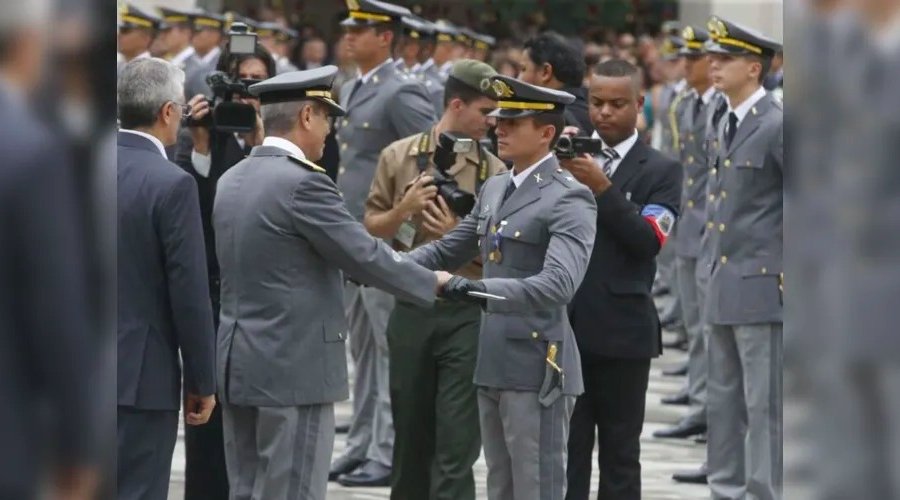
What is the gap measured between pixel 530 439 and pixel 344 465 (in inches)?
116

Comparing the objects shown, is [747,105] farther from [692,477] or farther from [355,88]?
[355,88]

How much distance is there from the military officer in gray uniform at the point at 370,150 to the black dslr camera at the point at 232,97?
5.35ft

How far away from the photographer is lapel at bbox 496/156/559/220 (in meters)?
4.88

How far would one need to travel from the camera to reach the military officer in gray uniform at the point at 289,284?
4480mm

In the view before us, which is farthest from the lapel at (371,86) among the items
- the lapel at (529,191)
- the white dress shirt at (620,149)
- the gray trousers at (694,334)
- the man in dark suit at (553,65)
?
the lapel at (529,191)

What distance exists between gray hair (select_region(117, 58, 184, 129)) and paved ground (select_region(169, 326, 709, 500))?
2866 millimetres

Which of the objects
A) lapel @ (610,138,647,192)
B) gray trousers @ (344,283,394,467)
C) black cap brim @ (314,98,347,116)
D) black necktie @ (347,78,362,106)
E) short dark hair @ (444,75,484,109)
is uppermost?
black cap brim @ (314,98,347,116)

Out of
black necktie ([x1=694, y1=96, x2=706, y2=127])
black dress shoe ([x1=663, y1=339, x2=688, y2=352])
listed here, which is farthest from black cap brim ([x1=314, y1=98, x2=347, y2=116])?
black dress shoe ([x1=663, y1=339, x2=688, y2=352])

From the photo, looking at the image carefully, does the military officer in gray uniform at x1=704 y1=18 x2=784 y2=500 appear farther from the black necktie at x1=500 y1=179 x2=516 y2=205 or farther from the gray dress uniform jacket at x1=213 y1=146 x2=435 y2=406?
the gray dress uniform jacket at x1=213 y1=146 x2=435 y2=406

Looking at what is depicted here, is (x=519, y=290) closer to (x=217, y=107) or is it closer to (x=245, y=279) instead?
(x=245, y=279)

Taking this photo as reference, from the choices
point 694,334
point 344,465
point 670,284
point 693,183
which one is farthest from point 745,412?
point 670,284

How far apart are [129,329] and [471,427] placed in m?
1.83

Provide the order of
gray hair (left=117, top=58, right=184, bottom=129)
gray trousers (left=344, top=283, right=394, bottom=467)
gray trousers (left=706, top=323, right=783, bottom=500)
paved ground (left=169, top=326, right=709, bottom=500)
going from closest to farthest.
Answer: gray hair (left=117, top=58, right=184, bottom=129) < gray trousers (left=706, top=323, right=783, bottom=500) < paved ground (left=169, top=326, right=709, bottom=500) < gray trousers (left=344, top=283, right=394, bottom=467)

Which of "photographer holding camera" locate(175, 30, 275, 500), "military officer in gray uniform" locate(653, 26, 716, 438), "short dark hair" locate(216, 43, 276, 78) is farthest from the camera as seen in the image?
"military officer in gray uniform" locate(653, 26, 716, 438)
